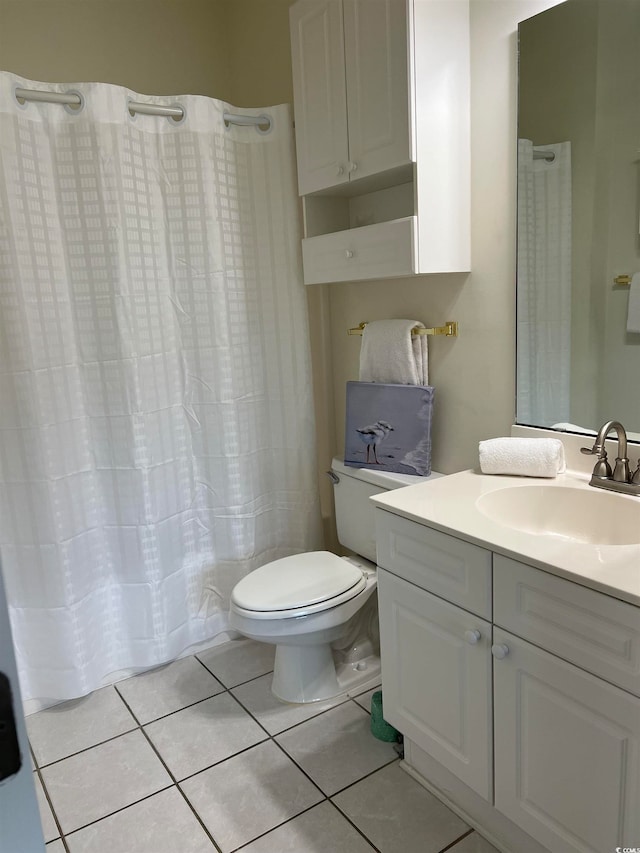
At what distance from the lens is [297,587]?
206 cm

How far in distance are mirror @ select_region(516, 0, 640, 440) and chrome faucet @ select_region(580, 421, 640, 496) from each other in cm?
7

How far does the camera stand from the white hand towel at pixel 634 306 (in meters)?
1.55

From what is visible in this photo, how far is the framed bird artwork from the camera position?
2.09 m

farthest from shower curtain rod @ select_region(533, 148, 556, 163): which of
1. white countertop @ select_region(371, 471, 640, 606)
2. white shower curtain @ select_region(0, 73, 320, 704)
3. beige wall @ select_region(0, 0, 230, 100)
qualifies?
beige wall @ select_region(0, 0, 230, 100)

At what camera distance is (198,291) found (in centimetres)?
228

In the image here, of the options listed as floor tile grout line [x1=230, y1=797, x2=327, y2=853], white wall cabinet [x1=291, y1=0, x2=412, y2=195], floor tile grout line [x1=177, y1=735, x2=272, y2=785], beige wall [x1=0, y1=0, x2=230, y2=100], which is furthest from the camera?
beige wall [x1=0, y1=0, x2=230, y2=100]

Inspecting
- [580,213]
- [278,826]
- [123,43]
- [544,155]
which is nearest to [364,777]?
[278,826]

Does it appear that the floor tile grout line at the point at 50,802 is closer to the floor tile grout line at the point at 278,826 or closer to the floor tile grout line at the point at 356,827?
→ the floor tile grout line at the point at 278,826

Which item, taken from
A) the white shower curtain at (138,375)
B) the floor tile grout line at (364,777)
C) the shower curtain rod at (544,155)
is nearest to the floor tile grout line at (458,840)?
the floor tile grout line at (364,777)

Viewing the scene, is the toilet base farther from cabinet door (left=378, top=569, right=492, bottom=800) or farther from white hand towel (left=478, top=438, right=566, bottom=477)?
white hand towel (left=478, top=438, right=566, bottom=477)

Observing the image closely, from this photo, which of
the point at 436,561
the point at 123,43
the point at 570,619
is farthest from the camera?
the point at 123,43

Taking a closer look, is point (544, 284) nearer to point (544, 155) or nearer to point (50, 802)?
point (544, 155)

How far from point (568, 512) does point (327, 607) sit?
78 centimetres

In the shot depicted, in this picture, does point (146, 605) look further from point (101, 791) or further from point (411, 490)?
point (411, 490)
